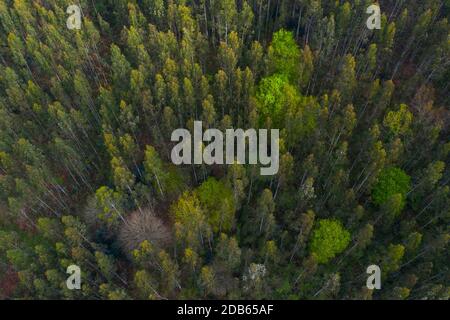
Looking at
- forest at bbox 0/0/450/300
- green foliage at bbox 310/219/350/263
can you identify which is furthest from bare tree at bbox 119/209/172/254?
green foliage at bbox 310/219/350/263

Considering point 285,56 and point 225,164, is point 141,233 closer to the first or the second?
point 225,164

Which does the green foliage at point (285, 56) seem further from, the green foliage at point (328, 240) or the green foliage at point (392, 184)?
the green foliage at point (328, 240)

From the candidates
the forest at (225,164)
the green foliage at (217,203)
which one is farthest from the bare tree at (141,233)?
the green foliage at (217,203)

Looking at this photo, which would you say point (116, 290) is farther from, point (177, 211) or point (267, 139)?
point (267, 139)

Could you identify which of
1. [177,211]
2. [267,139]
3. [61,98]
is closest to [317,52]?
[267,139]

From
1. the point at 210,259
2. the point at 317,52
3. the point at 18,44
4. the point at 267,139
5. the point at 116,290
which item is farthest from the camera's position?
the point at 18,44

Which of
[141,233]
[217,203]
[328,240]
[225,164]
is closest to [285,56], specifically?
[225,164]
